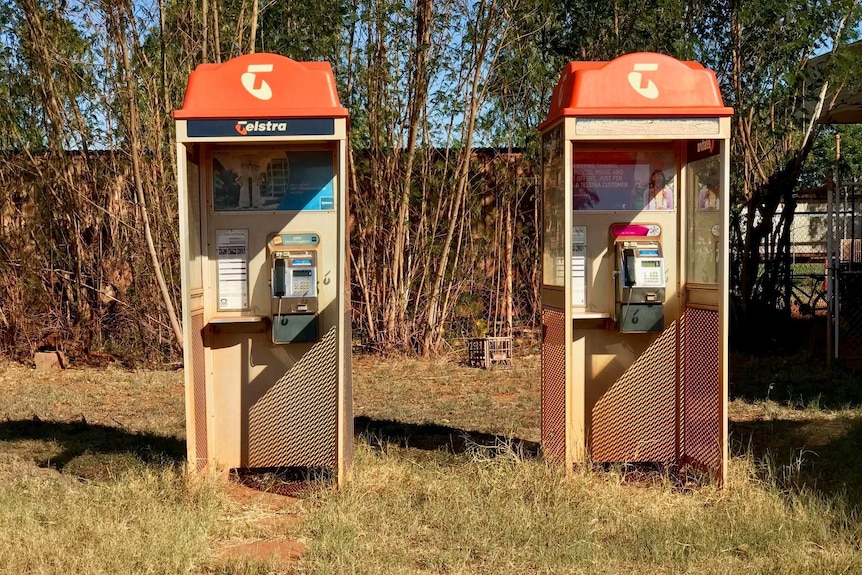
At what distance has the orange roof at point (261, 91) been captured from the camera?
5.26 metres

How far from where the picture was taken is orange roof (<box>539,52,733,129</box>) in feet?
17.5

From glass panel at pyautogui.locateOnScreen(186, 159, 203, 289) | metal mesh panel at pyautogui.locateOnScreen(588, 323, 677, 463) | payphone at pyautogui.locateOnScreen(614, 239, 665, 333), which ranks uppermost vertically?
glass panel at pyautogui.locateOnScreen(186, 159, 203, 289)

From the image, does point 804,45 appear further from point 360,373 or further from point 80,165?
point 80,165

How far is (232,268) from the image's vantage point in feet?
19.7

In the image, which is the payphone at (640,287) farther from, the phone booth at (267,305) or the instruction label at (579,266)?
the phone booth at (267,305)

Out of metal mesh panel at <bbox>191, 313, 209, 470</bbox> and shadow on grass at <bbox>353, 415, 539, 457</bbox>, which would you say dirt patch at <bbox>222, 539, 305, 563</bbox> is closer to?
metal mesh panel at <bbox>191, 313, 209, 470</bbox>

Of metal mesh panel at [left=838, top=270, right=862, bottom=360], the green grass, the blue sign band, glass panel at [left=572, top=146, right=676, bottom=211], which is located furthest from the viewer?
metal mesh panel at [left=838, top=270, right=862, bottom=360]

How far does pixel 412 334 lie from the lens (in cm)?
1132

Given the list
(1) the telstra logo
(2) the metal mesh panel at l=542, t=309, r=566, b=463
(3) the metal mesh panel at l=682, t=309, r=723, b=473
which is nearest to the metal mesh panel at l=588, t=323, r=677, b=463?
(3) the metal mesh panel at l=682, t=309, r=723, b=473

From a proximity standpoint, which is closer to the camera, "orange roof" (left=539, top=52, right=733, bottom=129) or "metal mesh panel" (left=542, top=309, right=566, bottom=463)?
"orange roof" (left=539, top=52, right=733, bottom=129)

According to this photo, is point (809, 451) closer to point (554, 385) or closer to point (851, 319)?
point (554, 385)

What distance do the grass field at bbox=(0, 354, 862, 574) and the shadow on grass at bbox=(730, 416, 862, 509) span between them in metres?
0.02

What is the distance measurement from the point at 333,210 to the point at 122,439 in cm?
266

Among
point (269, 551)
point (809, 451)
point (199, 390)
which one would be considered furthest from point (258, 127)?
point (809, 451)
